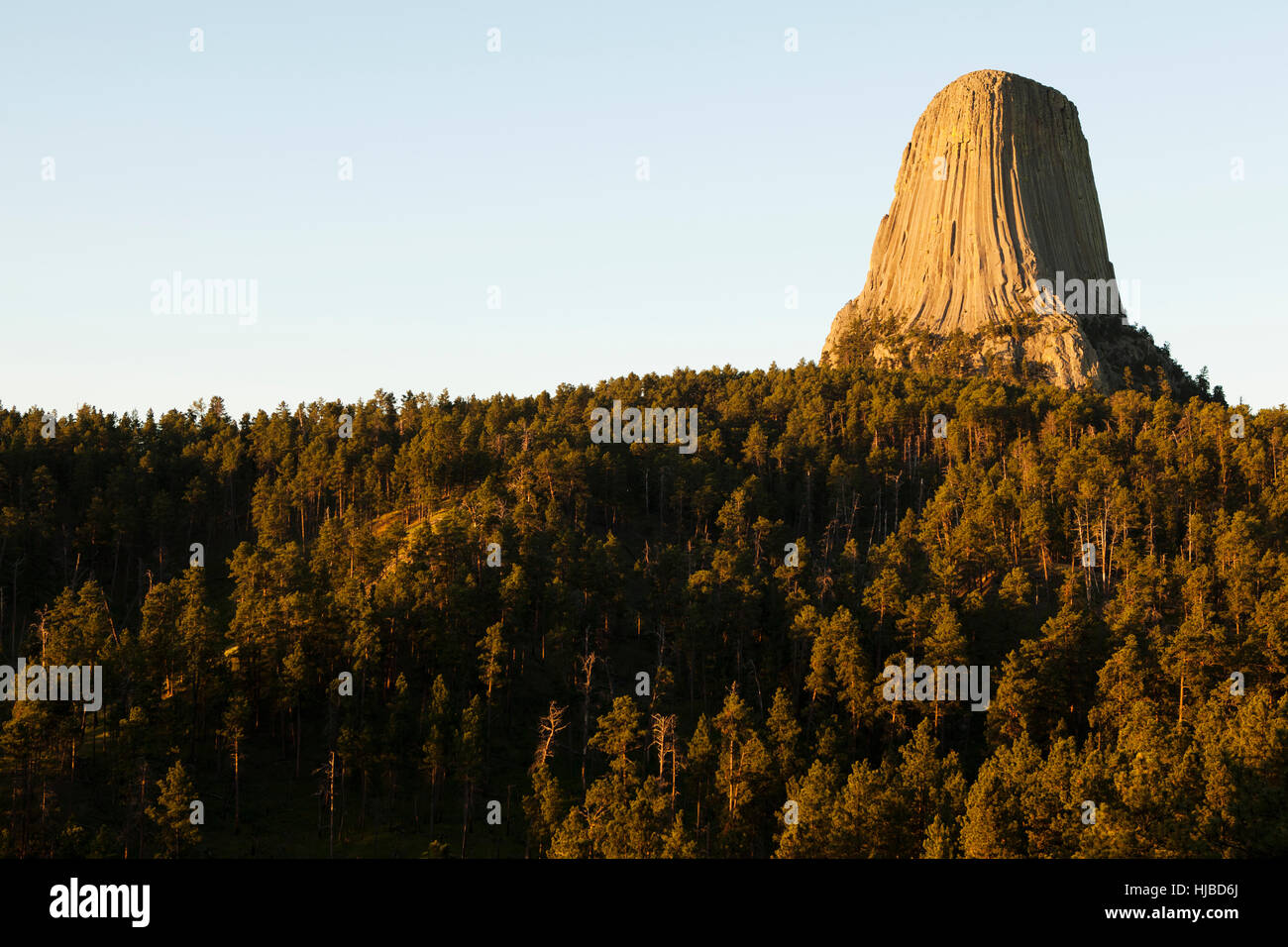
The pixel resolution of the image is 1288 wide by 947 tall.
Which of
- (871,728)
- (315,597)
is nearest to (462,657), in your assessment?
(315,597)

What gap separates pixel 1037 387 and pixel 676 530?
221 ft

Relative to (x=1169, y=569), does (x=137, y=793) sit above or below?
below

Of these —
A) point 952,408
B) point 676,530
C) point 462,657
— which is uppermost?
point 952,408

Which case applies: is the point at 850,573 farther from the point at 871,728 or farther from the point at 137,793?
the point at 137,793

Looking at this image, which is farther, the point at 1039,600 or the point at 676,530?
the point at 676,530

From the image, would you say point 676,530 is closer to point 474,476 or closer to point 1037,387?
point 474,476

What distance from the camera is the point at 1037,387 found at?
553 ft

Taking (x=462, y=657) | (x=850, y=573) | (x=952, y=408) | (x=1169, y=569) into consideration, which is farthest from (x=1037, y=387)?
A: (x=462, y=657)

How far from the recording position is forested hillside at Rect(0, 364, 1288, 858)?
220ft

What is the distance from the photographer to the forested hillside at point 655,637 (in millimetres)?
66938

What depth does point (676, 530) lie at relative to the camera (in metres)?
130

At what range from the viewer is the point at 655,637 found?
342 ft
